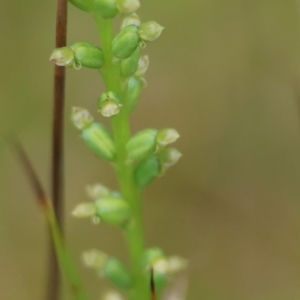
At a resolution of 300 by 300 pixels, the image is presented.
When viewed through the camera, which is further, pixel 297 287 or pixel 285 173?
pixel 285 173

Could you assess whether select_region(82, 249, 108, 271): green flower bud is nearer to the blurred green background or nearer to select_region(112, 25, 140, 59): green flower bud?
select_region(112, 25, 140, 59): green flower bud

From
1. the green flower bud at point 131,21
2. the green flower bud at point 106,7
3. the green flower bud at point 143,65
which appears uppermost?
the green flower bud at point 106,7

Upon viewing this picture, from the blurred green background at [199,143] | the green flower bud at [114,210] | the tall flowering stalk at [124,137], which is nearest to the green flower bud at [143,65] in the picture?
the tall flowering stalk at [124,137]

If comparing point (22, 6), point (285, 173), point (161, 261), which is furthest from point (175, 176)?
point (161, 261)

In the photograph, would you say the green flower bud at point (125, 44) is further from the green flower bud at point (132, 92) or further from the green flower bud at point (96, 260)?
the green flower bud at point (96, 260)

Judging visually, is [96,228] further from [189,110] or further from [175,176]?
[189,110]

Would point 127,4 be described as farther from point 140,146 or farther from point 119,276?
point 119,276

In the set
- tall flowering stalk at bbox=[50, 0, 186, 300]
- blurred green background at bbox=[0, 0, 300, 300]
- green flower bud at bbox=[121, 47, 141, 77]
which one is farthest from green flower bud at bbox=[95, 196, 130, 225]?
blurred green background at bbox=[0, 0, 300, 300]
